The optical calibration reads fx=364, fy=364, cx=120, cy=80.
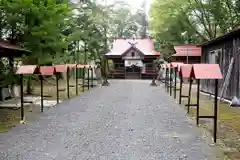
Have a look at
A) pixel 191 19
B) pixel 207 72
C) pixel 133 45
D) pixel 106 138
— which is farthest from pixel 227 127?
pixel 133 45

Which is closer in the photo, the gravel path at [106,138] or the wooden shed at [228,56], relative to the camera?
the gravel path at [106,138]

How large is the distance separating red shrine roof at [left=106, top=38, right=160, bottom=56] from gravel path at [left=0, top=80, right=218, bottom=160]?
28.4 m

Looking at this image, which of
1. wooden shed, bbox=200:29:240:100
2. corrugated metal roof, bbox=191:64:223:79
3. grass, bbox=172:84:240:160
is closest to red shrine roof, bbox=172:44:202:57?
wooden shed, bbox=200:29:240:100

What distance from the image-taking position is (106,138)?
719cm

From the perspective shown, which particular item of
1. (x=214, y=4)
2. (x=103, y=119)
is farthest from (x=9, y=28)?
(x=214, y=4)

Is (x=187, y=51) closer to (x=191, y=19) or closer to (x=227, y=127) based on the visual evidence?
(x=191, y=19)

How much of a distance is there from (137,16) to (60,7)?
40913 mm

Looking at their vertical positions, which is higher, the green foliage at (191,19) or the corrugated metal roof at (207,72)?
the green foliage at (191,19)

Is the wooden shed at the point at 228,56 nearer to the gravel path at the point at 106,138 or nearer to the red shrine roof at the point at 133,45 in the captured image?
the gravel path at the point at 106,138

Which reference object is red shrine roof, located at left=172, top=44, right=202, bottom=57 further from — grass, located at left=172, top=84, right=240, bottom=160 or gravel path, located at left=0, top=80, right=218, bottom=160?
gravel path, located at left=0, top=80, right=218, bottom=160

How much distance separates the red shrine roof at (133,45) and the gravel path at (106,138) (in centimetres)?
2844

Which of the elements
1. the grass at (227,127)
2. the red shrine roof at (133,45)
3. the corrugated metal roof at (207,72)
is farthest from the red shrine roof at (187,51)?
the corrugated metal roof at (207,72)

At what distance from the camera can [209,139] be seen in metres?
7.14

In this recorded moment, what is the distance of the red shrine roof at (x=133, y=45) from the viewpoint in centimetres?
3925
